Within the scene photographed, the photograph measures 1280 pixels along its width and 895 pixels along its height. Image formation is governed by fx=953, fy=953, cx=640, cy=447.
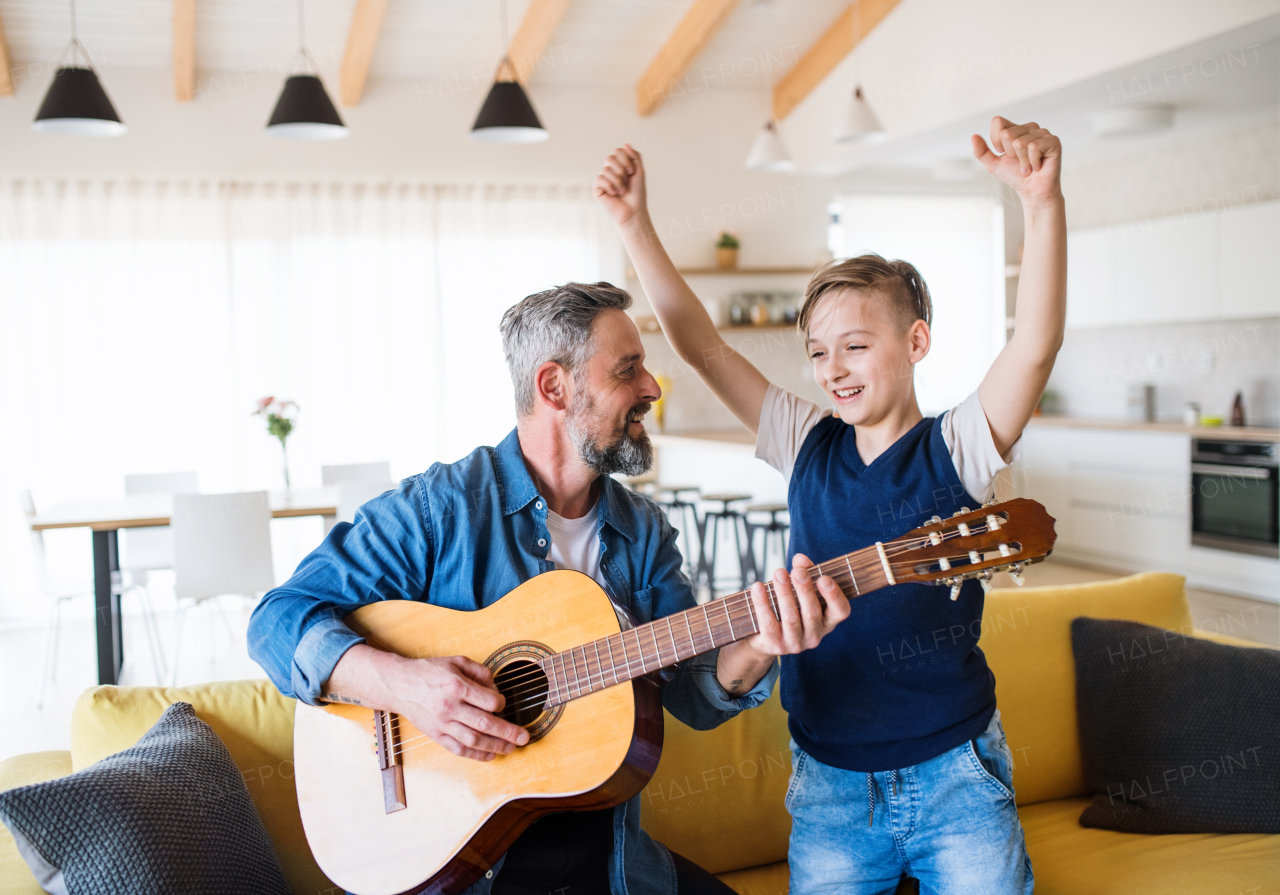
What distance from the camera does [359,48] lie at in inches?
226

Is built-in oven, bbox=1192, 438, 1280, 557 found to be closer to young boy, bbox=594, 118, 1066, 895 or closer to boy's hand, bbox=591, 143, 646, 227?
young boy, bbox=594, 118, 1066, 895

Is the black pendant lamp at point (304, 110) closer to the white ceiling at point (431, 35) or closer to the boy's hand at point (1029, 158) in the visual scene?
the white ceiling at point (431, 35)

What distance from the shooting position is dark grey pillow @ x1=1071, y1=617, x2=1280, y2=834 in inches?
70.7

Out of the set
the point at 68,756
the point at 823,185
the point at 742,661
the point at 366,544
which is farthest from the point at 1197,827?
the point at 823,185

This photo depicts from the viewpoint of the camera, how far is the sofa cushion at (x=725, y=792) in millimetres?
1772

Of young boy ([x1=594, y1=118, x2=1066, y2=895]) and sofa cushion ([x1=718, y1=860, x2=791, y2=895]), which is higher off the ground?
young boy ([x1=594, y1=118, x2=1066, y2=895])

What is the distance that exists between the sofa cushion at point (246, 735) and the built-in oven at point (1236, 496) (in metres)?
5.12

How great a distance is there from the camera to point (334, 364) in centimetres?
643

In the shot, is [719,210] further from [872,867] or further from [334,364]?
[872,867]

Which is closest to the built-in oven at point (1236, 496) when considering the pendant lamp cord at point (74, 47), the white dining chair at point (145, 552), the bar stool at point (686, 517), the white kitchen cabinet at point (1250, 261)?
the white kitchen cabinet at point (1250, 261)

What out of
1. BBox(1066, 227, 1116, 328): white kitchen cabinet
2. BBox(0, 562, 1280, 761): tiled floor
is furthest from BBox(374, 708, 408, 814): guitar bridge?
BBox(1066, 227, 1116, 328): white kitchen cabinet

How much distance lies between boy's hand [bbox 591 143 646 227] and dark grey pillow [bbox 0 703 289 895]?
3.58ft

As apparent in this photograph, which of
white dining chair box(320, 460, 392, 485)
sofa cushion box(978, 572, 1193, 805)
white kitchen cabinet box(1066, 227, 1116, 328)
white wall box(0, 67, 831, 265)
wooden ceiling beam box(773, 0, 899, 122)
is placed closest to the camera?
sofa cushion box(978, 572, 1193, 805)

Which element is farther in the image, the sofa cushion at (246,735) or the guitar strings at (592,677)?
the sofa cushion at (246,735)
